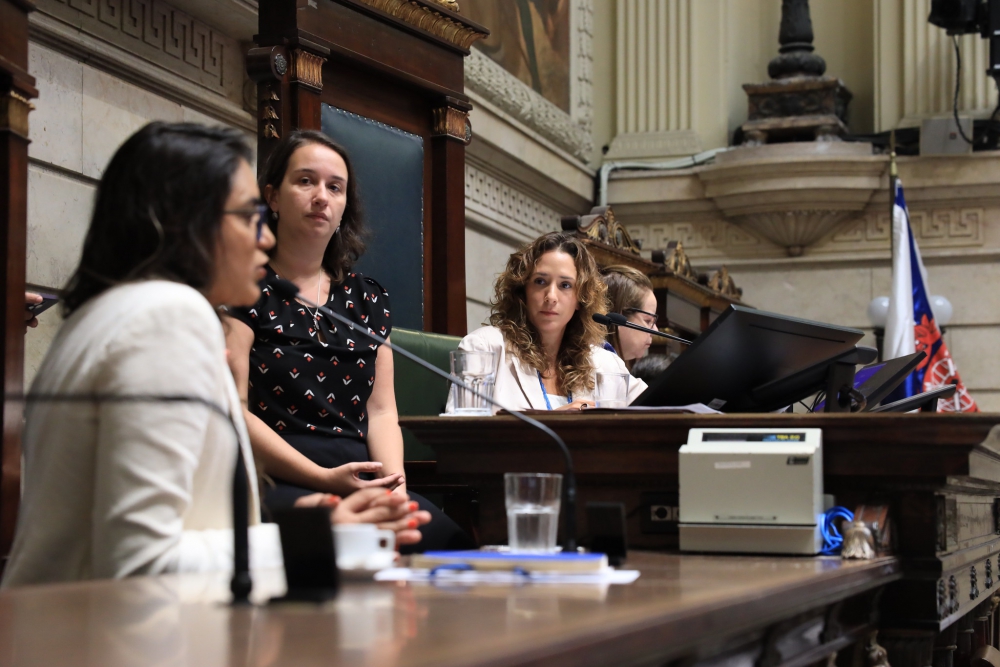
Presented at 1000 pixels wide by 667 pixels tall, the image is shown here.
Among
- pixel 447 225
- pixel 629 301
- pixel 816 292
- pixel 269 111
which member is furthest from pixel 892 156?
pixel 269 111

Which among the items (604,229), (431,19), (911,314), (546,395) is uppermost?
(431,19)

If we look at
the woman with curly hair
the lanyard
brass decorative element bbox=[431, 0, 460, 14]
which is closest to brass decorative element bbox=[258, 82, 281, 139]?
the woman with curly hair

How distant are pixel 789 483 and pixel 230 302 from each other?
964 mm

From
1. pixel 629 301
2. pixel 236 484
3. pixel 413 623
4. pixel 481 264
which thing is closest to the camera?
pixel 413 623

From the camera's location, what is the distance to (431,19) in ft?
14.2

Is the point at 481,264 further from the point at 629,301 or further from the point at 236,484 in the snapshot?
the point at 236,484

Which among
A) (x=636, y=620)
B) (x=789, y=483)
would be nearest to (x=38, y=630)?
(x=636, y=620)

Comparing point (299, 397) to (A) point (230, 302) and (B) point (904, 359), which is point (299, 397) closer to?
(A) point (230, 302)

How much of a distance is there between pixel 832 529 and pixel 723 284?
5.65 metres

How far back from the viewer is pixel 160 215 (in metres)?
1.52

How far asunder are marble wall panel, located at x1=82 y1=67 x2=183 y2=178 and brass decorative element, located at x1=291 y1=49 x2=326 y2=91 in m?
0.61

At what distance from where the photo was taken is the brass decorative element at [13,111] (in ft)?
8.86

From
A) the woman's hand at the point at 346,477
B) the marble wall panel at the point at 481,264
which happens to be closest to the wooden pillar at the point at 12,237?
the woman's hand at the point at 346,477

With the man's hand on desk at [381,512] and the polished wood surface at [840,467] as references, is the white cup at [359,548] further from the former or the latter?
the polished wood surface at [840,467]
